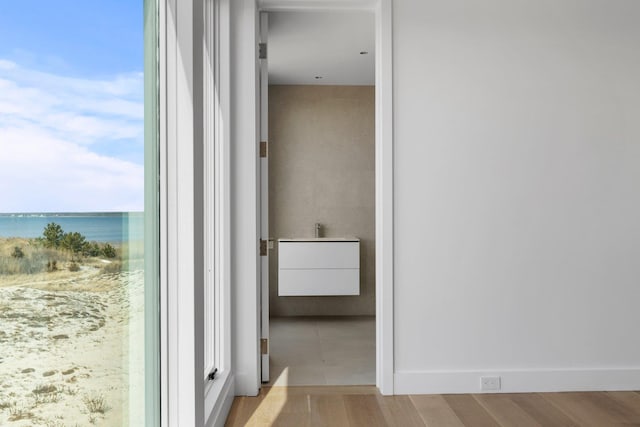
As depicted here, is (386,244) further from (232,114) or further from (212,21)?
(212,21)

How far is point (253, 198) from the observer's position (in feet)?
10.5

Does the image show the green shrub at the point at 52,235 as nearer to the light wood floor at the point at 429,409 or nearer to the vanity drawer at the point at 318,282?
the light wood floor at the point at 429,409

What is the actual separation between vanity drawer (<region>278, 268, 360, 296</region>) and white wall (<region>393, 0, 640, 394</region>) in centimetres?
221

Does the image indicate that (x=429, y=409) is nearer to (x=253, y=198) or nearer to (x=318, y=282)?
(x=253, y=198)

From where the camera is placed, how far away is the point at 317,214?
19.0 feet

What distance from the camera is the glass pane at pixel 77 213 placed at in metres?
1.03

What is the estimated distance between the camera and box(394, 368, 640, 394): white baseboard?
10.4ft

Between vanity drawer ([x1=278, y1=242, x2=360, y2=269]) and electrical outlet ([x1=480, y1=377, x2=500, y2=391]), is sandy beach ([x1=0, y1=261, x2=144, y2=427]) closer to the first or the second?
electrical outlet ([x1=480, y1=377, x2=500, y2=391])

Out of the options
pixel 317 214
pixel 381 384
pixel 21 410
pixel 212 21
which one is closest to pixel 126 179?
pixel 21 410

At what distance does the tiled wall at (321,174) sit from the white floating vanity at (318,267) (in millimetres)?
426

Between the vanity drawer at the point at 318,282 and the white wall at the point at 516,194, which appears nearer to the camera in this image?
the white wall at the point at 516,194

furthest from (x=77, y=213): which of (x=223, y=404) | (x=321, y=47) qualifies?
Result: (x=321, y=47)

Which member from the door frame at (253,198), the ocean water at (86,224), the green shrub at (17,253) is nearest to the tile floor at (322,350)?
the door frame at (253,198)

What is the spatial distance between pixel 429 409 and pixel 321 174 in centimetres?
334
